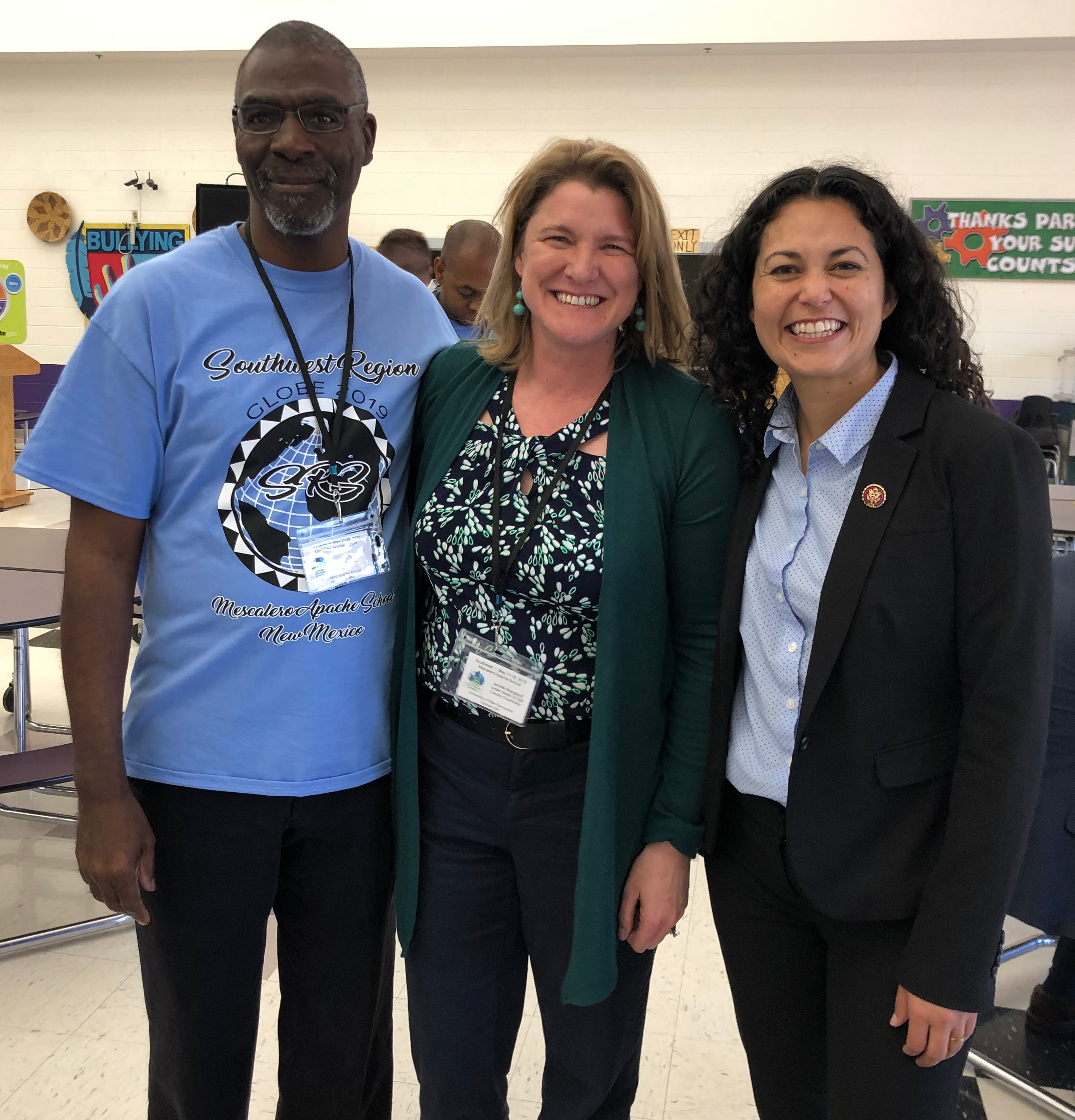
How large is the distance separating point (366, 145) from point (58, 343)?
8.18 meters

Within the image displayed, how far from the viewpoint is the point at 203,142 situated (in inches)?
315

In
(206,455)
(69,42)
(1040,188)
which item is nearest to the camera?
(206,455)

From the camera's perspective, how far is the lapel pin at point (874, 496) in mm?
1192

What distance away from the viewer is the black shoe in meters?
2.28

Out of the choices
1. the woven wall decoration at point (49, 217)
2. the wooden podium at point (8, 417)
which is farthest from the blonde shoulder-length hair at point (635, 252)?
the woven wall decoration at point (49, 217)

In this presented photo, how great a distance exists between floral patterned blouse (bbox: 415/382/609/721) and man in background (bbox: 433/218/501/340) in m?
2.50

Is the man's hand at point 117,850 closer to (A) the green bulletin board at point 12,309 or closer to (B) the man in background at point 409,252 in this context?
(B) the man in background at point 409,252

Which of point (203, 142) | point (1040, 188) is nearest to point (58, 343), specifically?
point (203, 142)

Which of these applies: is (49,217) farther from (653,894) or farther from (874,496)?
(874,496)

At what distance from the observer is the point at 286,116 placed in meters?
1.38

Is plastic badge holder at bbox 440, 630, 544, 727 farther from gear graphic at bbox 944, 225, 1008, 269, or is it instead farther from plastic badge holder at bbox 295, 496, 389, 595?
gear graphic at bbox 944, 225, 1008, 269

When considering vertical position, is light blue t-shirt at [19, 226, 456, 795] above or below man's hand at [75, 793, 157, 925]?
above

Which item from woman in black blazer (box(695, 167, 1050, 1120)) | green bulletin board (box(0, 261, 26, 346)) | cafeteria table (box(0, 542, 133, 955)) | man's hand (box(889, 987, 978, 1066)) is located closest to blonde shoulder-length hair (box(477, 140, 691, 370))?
woman in black blazer (box(695, 167, 1050, 1120))

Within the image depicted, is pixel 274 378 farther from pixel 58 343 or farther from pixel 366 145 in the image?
pixel 58 343
